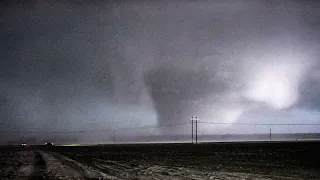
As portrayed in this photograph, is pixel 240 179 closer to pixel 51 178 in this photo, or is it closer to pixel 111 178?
pixel 111 178

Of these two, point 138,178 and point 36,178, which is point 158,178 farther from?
point 36,178

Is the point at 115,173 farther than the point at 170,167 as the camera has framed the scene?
No

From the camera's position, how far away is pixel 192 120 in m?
156

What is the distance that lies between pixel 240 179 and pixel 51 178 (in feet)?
48.8

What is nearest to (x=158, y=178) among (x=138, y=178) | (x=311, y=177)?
(x=138, y=178)

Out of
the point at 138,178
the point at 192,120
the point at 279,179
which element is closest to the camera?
the point at 279,179

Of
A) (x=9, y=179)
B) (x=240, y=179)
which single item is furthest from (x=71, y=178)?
(x=240, y=179)

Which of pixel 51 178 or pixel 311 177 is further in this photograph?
pixel 51 178

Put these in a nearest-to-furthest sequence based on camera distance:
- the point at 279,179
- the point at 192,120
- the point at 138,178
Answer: the point at 279,179
the point at 138,178
the point at 192,120

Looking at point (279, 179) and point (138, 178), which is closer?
point (279, 179)

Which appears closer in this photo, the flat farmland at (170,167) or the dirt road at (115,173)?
the dirt road at (115,173)

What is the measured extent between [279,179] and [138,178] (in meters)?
10.5

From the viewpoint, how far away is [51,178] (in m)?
25.1

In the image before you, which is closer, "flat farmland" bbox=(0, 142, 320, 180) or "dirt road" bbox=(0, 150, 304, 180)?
"dirt road" bbox=(0, 150, 304, 180)
